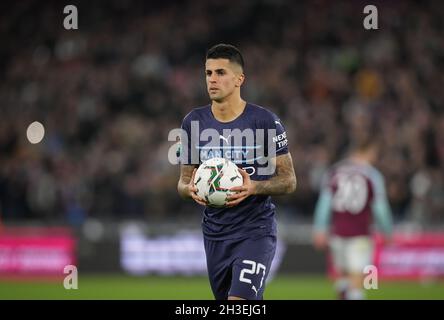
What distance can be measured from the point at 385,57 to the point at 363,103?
1672 mm

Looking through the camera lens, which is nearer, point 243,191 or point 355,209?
point 243,191

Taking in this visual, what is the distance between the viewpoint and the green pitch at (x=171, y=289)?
1381cm

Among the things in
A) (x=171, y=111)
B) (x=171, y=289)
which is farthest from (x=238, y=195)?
(x=171, y=111)

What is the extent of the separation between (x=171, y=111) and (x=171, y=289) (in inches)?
223

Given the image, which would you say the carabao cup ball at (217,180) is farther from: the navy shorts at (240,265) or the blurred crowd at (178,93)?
the blurred crowd at (178,93)

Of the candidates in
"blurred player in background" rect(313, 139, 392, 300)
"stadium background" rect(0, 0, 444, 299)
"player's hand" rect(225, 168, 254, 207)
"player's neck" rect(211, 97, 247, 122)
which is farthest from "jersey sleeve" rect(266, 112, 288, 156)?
"stadium background" rect(0, 0, 444, 299)

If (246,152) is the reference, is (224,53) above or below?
above

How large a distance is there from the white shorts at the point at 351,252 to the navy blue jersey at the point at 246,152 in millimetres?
4777

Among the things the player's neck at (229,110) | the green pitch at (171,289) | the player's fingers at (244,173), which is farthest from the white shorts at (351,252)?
the player's fingers at (244,173)

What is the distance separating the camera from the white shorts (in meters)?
12.1

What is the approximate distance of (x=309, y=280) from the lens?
54.1ft

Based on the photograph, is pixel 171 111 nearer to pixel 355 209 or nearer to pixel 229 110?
pixel 355 209

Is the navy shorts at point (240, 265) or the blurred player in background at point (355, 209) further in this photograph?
the blurred player in background at point (355, 209)

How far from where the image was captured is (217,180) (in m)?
7.19
